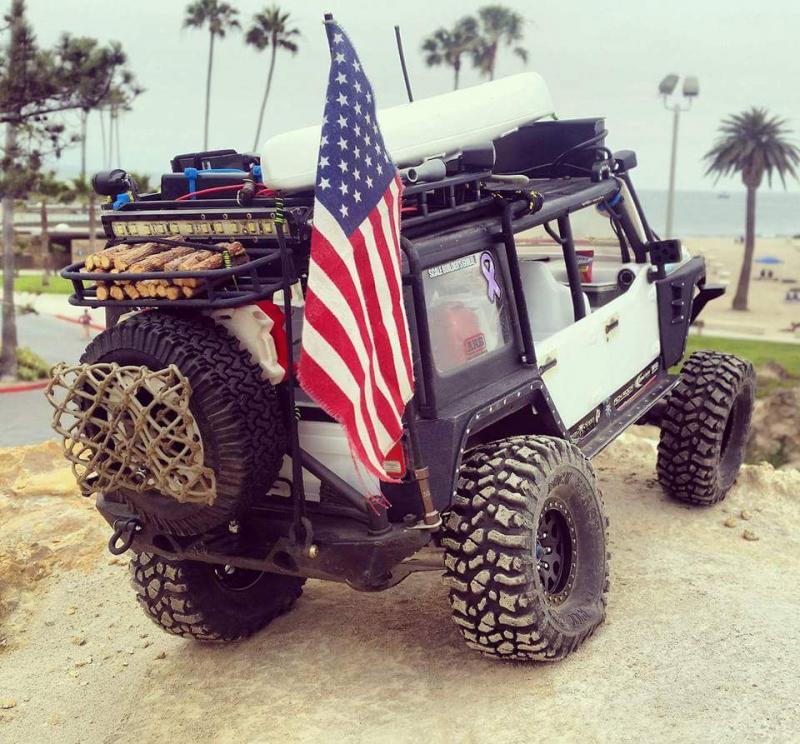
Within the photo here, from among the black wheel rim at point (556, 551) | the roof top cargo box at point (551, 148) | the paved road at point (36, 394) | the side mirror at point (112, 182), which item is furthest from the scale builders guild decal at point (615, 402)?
the paved road at point (36, 394)

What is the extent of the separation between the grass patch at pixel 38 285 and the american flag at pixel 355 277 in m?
40.5

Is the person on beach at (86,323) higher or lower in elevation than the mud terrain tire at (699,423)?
lower

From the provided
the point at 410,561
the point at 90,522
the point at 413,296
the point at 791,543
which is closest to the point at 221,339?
the point at 413,296

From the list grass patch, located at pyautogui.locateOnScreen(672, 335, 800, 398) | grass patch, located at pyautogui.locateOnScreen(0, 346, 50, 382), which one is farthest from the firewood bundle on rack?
grass patch, located at pyautogui.locateOnScreen(0, 346, 50, 382)

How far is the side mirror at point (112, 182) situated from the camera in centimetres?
547

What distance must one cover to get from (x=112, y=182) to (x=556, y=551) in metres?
3.04

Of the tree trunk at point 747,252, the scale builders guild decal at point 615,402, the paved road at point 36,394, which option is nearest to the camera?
the scale builders guild decal at point 615,402

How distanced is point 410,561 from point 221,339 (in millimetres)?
1413

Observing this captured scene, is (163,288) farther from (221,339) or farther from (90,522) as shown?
(90,522)

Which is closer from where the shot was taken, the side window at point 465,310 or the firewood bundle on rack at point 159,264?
the firewood bundle on rack at point 159,264

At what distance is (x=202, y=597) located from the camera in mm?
5750

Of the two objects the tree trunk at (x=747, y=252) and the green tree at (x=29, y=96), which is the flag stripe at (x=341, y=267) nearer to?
the green tree at (x=29, y=96)

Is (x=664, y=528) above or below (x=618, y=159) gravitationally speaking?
below

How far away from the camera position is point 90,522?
26.6 ft
